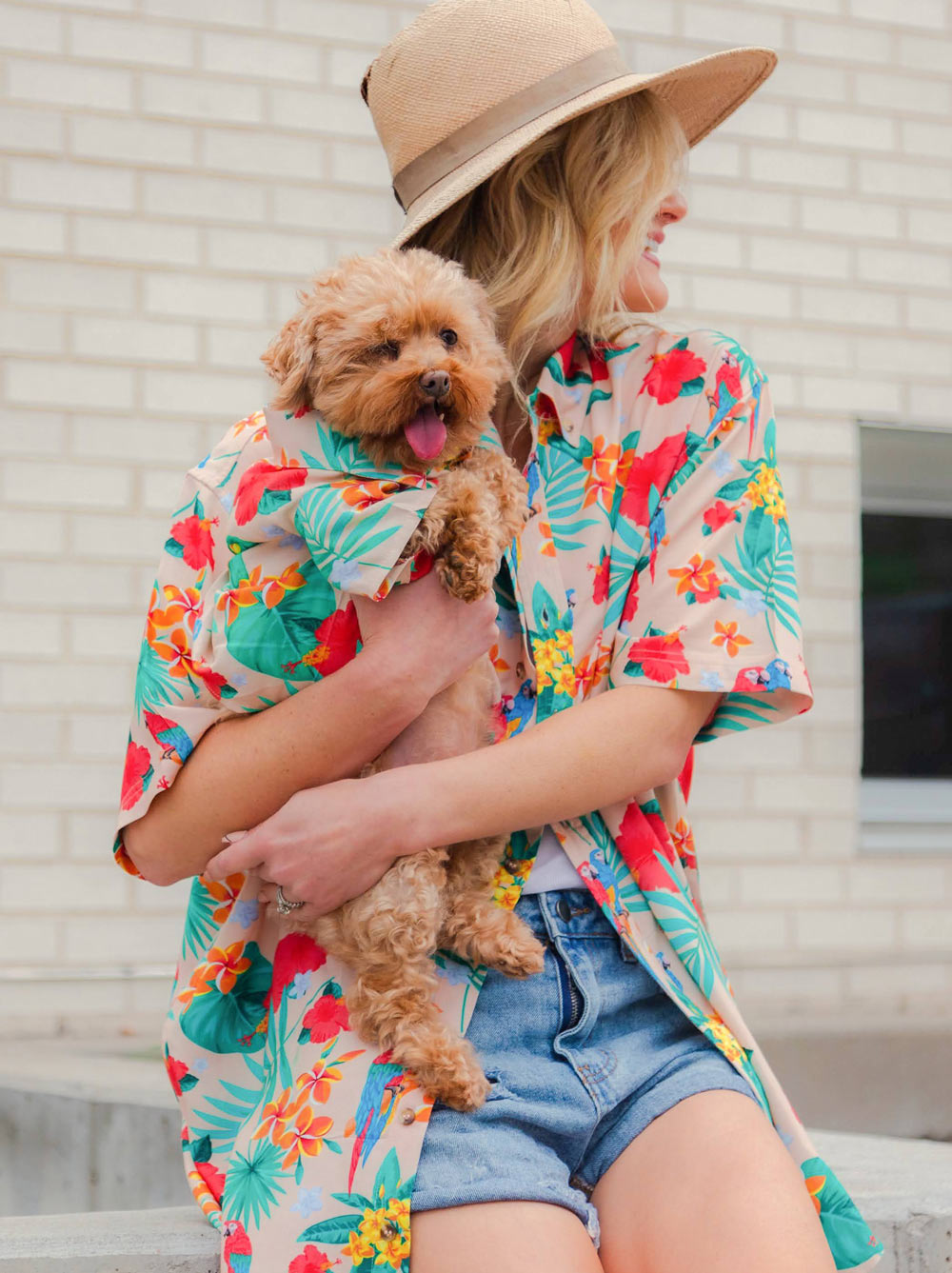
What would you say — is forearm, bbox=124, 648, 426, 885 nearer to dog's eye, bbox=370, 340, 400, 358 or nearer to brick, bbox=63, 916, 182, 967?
dog's eye, bbox=370, 340, 400, 358

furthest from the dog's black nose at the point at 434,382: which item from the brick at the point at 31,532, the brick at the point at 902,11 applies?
the brick at the point at 902,11

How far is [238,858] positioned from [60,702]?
2839 mm

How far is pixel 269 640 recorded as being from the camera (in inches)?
58.0

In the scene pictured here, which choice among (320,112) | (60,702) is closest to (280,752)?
(60,702)

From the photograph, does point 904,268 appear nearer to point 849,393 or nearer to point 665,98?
point 849,393

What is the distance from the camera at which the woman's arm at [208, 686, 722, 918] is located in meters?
1.36

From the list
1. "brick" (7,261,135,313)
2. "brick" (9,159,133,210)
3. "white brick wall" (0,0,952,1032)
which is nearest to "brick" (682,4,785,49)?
"white brick wall" (0,0,952,1032)

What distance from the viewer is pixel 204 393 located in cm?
422

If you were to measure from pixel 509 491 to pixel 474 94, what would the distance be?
0.51 m

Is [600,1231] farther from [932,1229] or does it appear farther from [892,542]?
[892,542]

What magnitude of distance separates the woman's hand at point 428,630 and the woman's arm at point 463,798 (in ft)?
0.36

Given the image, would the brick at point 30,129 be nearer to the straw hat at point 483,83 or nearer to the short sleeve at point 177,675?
the straw hat at point 483,83

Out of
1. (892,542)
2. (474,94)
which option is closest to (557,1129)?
(474,94)

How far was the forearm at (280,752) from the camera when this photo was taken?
1.43m
